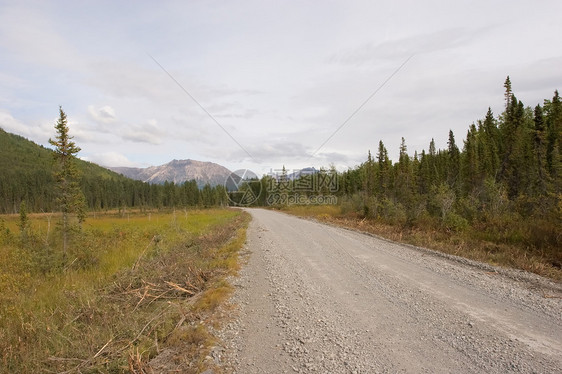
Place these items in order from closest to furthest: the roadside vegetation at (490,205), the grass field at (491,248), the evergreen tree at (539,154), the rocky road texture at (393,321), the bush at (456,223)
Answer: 1. the rocky road texture at (393,321)
2. the grass field at (491,248)
3. the roadside vegetation at (490,205)
4. the bush at (456,223)
5. the evergreen tree at (539,154)

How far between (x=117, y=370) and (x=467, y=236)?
12950 mm

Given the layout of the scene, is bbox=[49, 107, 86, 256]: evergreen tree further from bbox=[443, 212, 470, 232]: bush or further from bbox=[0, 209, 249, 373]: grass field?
bbox=[443, 212, 470, 232]: bush

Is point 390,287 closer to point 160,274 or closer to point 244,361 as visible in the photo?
point 244,361

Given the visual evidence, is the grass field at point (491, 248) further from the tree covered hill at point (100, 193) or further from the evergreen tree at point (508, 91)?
the tree covered hill at point (100, 193)

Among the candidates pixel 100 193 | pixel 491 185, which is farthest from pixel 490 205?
pixel 100 193

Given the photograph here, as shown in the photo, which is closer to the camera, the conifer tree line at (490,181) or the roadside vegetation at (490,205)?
the roadside vegetation at (490,205)

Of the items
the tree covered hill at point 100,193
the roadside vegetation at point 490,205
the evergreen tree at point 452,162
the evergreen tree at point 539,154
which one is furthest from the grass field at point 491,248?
the tree covered hill at point 100,193

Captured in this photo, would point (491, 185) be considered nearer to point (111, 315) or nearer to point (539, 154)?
point (539, 154)

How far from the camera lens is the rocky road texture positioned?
3373 millimetres

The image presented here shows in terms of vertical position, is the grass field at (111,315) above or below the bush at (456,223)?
below

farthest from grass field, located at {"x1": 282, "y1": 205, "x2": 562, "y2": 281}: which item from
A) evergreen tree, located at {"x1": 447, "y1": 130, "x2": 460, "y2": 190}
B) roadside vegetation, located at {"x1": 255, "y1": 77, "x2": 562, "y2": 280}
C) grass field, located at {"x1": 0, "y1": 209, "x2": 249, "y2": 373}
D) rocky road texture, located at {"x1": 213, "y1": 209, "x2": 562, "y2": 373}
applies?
evergreen tree, located at {"x1": 447, "y1": 130, "x2": 460, "y2": 190}

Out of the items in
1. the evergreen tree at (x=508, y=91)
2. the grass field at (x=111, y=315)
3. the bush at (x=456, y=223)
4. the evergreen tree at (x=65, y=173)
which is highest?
the evergreen tree at (x=508, y=91)

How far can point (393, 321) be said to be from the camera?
4500mm

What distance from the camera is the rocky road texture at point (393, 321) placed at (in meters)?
3.37
